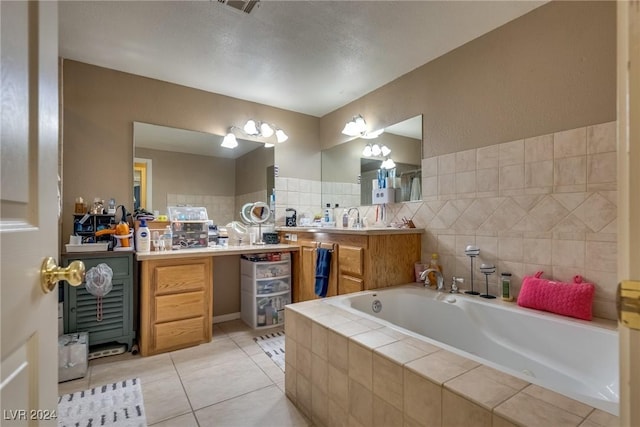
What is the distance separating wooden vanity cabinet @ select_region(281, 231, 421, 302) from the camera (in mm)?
2309

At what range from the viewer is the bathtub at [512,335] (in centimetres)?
143

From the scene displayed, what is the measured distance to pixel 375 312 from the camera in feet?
7.04

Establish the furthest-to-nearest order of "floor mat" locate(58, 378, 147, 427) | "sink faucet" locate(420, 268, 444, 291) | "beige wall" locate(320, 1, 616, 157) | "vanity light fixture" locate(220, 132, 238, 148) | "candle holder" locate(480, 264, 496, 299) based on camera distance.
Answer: "vanity light fixture" locate(220, 132, 238, 148) < "sink faucet" locate(420, 268, 444, 291) < "candle holder" locate(480, 264, 496, 299) < "beige wall" locate(320, 1, 616, 157) < "floor mat" locate(58, 378, 147, 427)

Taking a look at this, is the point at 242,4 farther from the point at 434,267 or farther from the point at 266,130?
the point at 434,267

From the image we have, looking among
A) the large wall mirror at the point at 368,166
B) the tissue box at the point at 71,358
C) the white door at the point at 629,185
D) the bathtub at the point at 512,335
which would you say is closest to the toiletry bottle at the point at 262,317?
the bathtub at the point at 512,335

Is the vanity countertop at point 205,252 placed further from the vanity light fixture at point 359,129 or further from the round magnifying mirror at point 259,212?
the vanity light fixture at point 359,129

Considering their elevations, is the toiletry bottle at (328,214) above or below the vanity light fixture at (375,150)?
below

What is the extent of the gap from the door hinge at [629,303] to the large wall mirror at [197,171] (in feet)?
10.3

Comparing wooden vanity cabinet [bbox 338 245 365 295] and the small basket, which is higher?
the small basket

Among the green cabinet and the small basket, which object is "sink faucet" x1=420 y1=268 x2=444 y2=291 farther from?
the green cabinet

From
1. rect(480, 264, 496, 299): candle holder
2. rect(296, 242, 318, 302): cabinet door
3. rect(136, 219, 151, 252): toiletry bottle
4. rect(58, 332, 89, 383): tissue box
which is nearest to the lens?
rect(58, 332, 89, 383): tissue box

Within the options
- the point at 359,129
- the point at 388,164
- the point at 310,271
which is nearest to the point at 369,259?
the point at 310,271

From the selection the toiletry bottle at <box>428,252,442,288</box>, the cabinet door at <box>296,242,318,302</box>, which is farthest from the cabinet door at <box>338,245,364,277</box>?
the toiletry bottle at <box>428,252,442,288</box>

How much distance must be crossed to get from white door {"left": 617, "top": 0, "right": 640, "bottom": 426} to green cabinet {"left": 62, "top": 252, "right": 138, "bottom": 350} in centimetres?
273
